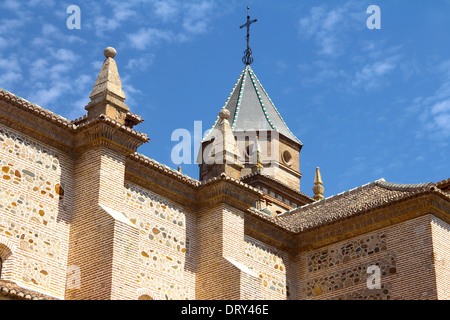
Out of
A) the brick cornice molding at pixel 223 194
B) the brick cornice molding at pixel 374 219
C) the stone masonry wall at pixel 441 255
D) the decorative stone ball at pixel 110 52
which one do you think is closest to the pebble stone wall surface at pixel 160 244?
the brick cornice molding at pixel 223 194

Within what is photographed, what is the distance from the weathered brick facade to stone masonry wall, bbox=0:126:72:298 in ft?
0.07

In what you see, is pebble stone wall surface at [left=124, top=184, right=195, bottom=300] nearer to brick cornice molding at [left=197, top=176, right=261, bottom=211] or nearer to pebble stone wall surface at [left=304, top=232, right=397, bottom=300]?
brick cornice molding at [left=197, top=176, right=261, bottom=211]

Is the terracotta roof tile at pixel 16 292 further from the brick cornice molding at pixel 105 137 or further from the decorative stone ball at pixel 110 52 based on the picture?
the decorative stone ball at pixel 110 52

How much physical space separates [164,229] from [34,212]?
3104 millimetres

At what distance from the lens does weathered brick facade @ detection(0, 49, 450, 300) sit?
15.3 meters

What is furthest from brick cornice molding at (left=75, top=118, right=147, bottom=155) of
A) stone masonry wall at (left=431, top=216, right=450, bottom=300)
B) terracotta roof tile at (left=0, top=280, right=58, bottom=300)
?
stone masonry wall at (left=431, top=216, right=450, bottom=300)

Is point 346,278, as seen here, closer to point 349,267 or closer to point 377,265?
point 349,267

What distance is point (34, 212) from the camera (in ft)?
50.6

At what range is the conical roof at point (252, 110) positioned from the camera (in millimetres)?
29797

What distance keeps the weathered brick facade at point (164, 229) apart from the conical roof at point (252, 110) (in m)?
8.16

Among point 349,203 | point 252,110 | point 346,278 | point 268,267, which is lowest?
point 346,278

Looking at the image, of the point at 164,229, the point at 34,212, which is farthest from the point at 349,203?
the point at 34,212

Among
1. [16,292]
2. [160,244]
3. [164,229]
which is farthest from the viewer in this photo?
[164,229]
